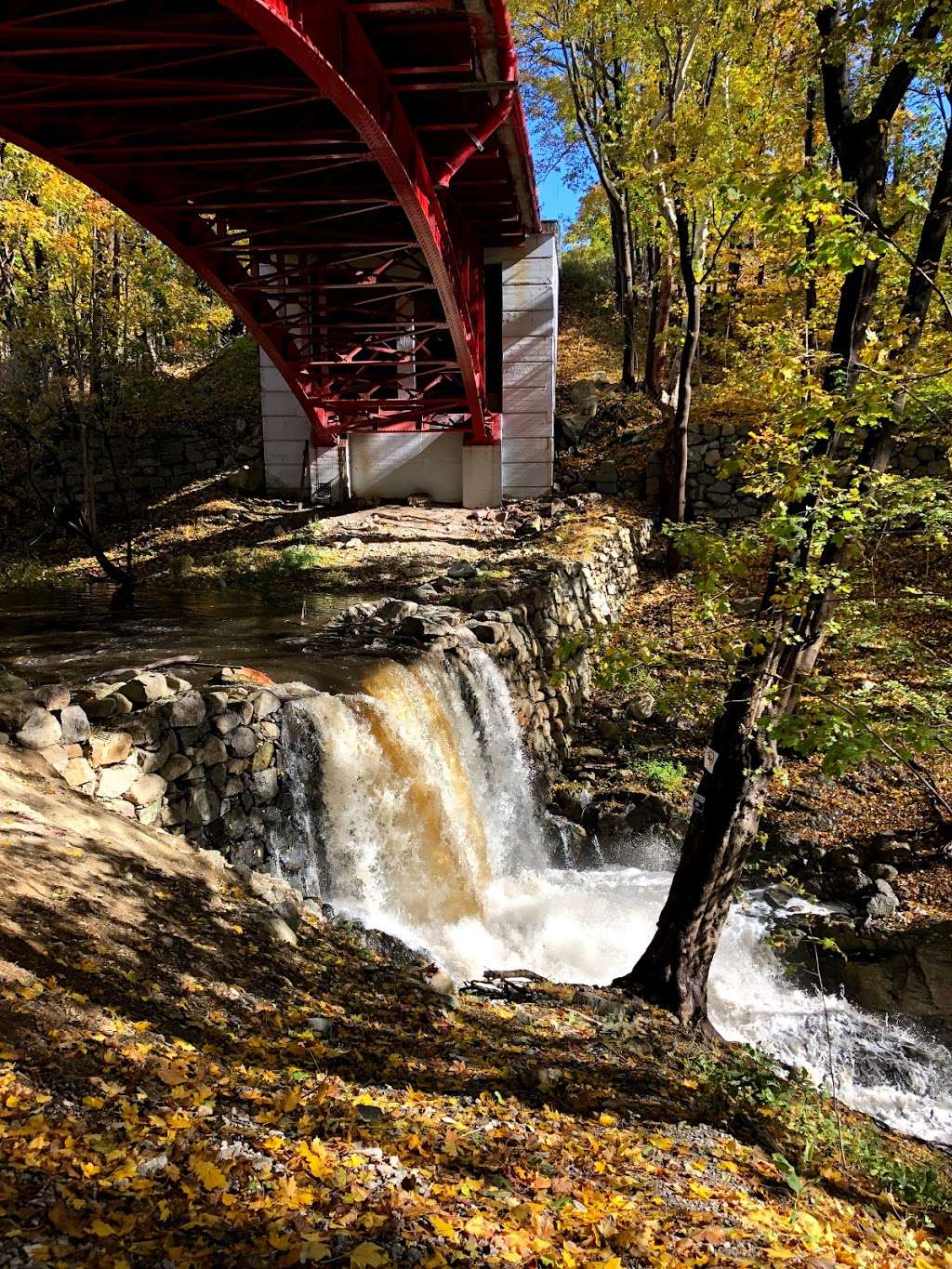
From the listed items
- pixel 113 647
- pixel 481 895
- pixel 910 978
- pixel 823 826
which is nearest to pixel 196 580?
pixel 113 647

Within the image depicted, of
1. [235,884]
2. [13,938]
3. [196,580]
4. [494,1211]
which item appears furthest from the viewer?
[196,580]

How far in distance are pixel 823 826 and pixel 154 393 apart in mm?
16566

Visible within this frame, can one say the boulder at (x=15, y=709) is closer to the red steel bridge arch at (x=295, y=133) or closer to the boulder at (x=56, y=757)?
the boulder at (x=56, y=757)

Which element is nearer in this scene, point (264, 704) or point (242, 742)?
point (242, 742)

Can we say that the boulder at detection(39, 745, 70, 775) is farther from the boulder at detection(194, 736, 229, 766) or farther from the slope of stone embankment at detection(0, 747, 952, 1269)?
the boulder at detection(194, 736, 229, 766)

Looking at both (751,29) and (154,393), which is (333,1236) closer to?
(751,29)

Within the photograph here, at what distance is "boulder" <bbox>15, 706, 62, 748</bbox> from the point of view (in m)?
4.54

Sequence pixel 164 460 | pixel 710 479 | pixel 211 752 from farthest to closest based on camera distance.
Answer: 1. pixel 164 460
2. pixel 710 479
3. pixel 211 752

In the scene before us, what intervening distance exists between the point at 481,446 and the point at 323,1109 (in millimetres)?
13891

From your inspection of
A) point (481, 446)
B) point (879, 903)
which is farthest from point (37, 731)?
point (481, 446)

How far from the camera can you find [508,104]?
818 centimetres

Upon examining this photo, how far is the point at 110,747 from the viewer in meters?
4.79

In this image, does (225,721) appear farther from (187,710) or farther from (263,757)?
(263,757)

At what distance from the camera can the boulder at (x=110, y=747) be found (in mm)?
4730
